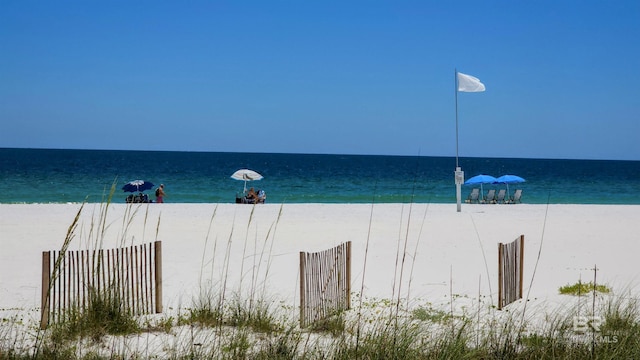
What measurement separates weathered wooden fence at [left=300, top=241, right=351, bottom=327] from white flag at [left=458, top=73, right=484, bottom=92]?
49.3 feet

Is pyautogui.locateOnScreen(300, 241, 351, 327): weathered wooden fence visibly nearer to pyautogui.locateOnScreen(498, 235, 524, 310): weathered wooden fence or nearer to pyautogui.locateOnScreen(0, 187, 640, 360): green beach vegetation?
pyautogui.locateOnScreen(0, 187, 640, 360): green beach vegetation

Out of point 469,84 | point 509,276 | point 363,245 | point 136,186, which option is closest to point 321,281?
point 509,276

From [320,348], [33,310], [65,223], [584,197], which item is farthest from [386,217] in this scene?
[584,197]

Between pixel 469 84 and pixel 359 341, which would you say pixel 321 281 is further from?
pixel 469 84

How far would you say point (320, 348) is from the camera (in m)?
4.06

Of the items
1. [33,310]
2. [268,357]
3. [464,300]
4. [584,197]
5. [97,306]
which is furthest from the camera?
[584,197]

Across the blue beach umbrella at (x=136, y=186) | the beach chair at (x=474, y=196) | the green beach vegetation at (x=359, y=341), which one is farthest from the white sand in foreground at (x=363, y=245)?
the beach chair at (x=474, y=196)

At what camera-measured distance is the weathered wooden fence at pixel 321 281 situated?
6227 millimetres

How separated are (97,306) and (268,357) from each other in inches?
86.0

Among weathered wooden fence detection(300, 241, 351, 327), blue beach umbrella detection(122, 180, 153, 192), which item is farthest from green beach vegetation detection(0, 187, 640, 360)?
blue beach umbrella detection(122, 180, 153, 192)

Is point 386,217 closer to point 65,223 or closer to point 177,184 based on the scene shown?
point 65,223

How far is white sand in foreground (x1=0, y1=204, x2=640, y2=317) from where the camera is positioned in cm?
905

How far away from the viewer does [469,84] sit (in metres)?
21.2

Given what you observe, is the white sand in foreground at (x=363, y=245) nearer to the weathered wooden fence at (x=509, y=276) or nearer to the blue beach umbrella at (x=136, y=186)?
the weathered wooden fence at (x=509, y=276)
